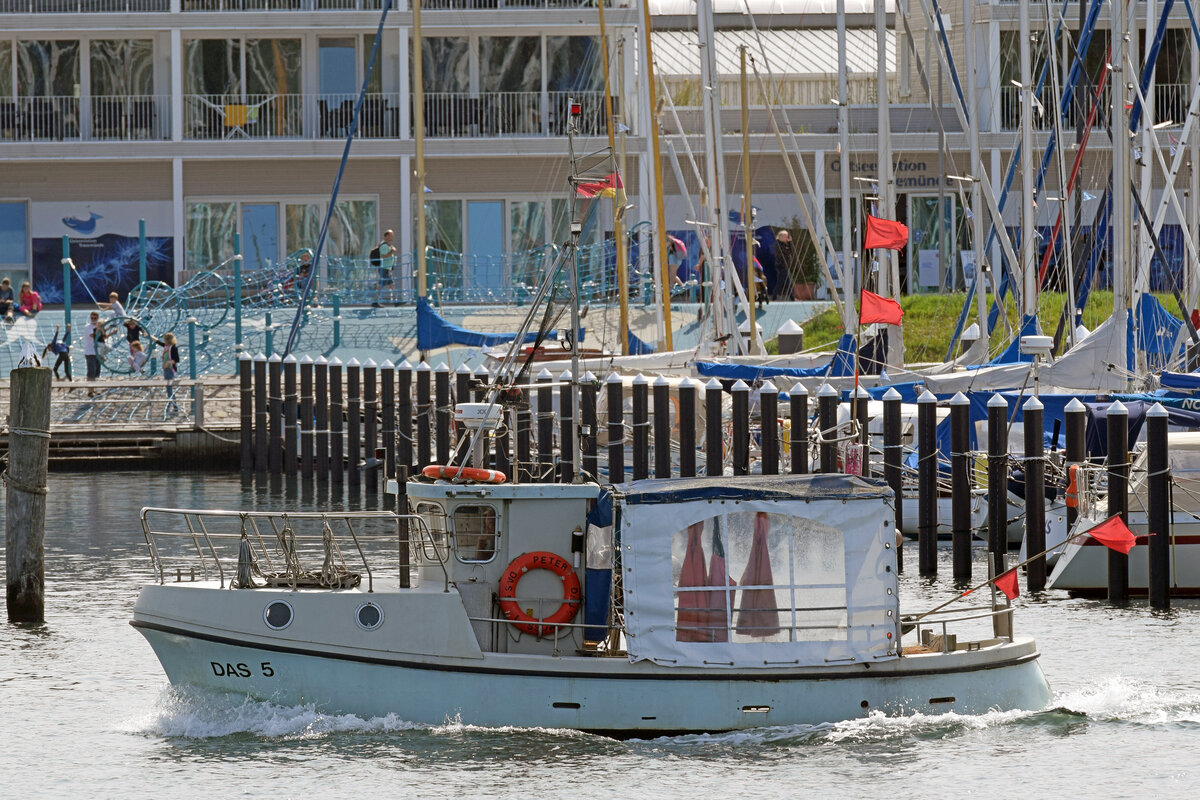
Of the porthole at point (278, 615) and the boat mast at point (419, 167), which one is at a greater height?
the boat mast at point (419, 167)

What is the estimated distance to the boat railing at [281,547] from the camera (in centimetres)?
1504

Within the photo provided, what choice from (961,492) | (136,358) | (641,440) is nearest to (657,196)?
(641,440)

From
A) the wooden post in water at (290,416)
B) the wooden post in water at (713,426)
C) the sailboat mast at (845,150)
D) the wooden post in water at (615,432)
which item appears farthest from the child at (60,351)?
the wooden post in water at (713,426)

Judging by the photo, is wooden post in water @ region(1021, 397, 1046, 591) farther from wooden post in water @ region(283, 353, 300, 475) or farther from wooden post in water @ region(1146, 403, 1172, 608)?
wooden post in water @ region(283, 353, 300, 475)

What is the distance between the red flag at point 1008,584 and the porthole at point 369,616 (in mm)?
5113

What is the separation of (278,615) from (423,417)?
1470 cm

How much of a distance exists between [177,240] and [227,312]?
7.45 metres

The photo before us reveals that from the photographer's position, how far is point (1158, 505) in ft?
66.2

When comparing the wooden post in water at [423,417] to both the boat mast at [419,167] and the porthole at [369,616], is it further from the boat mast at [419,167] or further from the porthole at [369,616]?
the porthole at [369,616]

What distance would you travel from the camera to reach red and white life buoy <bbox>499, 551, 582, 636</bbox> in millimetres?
14828

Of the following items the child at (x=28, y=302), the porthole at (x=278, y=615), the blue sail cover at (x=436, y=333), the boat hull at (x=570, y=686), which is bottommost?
→ the boat hull at (x=570, y=686)

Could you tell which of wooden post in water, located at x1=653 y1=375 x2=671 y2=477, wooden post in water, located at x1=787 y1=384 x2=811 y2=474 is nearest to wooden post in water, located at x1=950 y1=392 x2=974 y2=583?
wooden post in water, located at x1=787 y1=384 x2=811 y2=474

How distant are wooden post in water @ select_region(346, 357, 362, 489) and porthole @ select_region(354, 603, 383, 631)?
1743 centimetres

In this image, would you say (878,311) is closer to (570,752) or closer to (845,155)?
(845,155)
